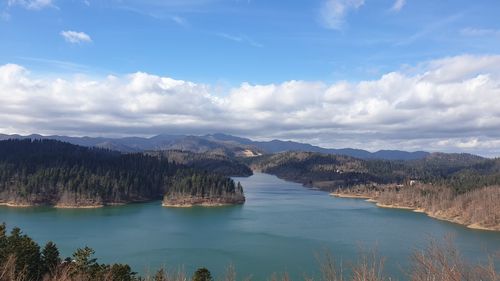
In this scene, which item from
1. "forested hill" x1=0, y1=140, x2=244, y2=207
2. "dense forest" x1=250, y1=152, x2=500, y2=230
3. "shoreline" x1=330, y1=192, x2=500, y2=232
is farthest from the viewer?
"forested hill" x1=0, y1=140, x2=244, y2=207

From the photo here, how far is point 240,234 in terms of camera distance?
53.0m

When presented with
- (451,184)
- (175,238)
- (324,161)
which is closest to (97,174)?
(175,238)

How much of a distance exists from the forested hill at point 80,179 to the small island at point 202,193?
185 cm

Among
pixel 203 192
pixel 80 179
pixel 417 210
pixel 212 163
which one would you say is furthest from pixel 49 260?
pixel 212 163

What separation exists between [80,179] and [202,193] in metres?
22.3

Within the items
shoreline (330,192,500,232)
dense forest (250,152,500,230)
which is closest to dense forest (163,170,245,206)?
shoreline (330,192,500,232)

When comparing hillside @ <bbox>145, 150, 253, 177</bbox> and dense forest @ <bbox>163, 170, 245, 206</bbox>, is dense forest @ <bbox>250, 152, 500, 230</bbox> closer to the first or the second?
hillside @ <bbox>145, 150, 253, 177</bbox>

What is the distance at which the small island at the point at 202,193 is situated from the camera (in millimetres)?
83881

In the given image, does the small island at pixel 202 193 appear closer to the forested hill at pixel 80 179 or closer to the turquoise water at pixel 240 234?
the forested hill at pixel 80 179

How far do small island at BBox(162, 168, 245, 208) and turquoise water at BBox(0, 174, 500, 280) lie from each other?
3.77 m

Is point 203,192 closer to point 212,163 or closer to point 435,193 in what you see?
point 435,193

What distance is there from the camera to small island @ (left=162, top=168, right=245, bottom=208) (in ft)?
275

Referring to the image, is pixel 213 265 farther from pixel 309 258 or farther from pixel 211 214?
pixel 211 214

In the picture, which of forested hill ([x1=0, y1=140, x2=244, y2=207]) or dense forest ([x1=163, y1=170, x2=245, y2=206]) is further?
dense forest ([x1=163, y1=170, x2=245, y2=206])
